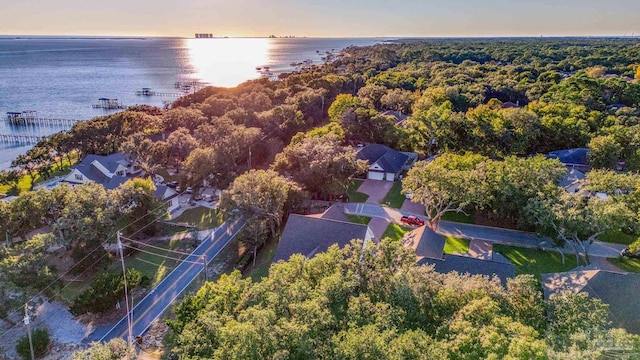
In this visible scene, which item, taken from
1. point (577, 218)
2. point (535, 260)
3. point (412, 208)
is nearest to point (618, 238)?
point (535, 260)

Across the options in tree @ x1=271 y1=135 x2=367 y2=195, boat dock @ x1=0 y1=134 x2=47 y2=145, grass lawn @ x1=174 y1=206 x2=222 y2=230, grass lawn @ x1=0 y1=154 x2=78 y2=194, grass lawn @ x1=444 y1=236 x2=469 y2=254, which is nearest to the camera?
grass lawn @ x1=444 y1=236 x2=469 y2=254

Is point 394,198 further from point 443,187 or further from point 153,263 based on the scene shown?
point 153,263

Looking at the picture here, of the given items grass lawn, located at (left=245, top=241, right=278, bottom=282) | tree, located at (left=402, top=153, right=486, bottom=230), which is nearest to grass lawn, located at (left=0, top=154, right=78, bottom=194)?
grass lawn, located at (left=245, top=241, right=278, bottom=282)

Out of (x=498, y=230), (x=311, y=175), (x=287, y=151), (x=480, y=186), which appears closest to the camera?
(x=480, y=186)

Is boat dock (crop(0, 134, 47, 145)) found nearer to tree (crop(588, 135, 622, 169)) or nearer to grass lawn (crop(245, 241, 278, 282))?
grass lawn (crop(245, 241, 278, 282))

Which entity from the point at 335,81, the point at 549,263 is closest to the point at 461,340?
the point at 549,263

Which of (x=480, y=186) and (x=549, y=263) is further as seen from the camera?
(x=480, y=186)

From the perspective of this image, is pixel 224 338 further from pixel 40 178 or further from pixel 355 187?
pixel 40 178

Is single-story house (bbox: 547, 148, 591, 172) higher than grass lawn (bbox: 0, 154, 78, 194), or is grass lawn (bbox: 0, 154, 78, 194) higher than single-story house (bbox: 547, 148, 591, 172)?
single-story house (bbox: 547, 148, 591, 172)
